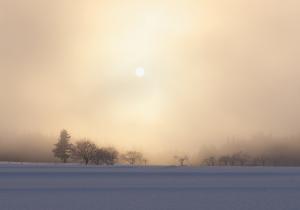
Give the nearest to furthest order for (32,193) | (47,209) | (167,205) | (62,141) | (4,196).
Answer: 1. (47,209)
2. (167,205)
3. (4,196)
4. (32,193)
5. (62,141)

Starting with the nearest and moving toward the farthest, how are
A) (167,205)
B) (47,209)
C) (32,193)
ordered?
1. (47,209)
2. (167,205)
3. (32,193)

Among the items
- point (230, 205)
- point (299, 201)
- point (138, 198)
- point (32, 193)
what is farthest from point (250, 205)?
point (32, 193)

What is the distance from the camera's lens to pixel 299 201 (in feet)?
83.7

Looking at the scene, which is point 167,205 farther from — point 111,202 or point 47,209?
point 47,209

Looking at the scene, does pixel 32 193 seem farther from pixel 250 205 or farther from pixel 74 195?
pixel 250 205

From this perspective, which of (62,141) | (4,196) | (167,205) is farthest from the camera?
(62,141)

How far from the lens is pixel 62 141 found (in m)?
112

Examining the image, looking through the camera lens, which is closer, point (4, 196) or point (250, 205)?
point (250, 205)

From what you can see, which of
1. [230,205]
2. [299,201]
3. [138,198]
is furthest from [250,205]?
[138,198]

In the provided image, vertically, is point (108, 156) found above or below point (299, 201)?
above

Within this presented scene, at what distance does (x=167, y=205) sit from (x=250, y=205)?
12.5 feet

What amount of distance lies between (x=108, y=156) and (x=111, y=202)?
92.5 m

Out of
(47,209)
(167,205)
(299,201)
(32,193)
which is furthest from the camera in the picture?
(32,193)

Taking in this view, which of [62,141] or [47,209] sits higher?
[62,141]
